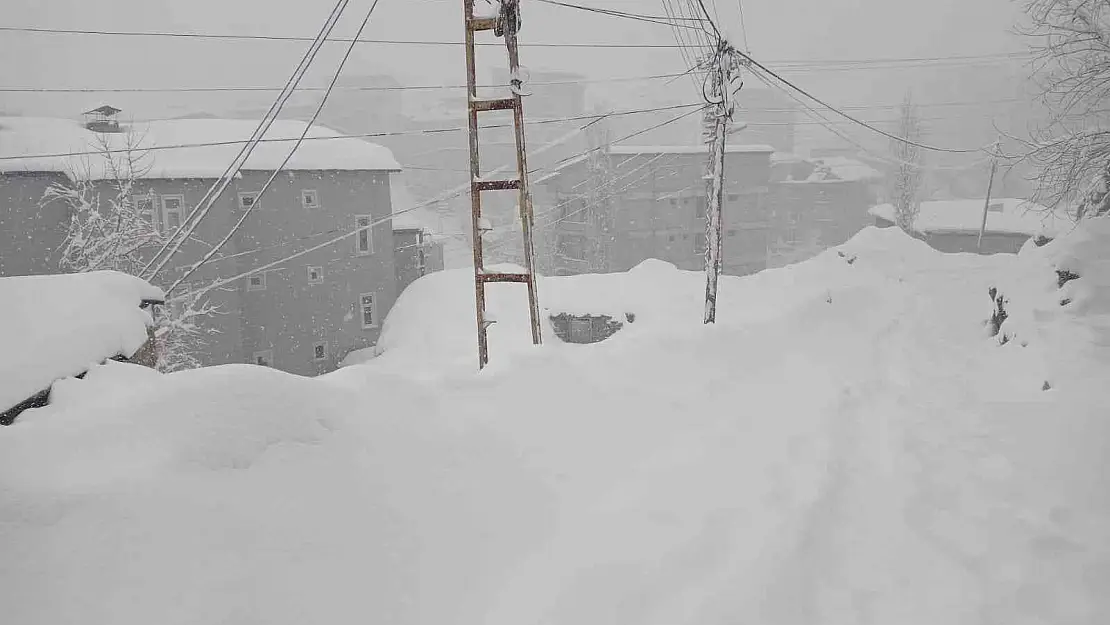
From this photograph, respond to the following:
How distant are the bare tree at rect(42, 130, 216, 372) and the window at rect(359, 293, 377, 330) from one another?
22.6 ft

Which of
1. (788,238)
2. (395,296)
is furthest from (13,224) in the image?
(788,238)

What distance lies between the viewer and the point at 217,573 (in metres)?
3.07

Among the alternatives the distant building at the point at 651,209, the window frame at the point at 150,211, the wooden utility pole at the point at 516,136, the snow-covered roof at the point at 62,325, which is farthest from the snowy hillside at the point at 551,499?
the distant building at the point at 651,209

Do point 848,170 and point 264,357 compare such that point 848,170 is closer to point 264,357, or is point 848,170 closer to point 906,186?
point 906,186

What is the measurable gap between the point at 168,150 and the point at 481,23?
780 inches

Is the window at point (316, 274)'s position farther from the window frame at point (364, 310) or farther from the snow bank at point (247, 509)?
the snow bank at point (247, 509)

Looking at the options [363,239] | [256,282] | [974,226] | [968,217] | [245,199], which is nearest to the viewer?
[245,199]

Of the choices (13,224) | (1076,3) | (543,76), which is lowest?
(13,224)

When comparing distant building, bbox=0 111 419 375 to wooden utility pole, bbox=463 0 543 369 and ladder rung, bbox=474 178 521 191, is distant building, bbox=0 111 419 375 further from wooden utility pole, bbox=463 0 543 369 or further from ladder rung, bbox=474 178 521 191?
ladder rung, bbox=474 178 521 191

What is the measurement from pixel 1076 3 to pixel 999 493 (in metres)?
12.9

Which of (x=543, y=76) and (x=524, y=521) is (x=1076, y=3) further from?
(x=543, y=76)

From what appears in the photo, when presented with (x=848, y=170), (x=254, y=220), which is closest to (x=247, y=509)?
(x=254, y=220)

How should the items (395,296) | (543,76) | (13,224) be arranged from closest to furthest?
1. (13,224)
2. (395,296)
3. (543,76)

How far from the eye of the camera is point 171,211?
22.6 m
